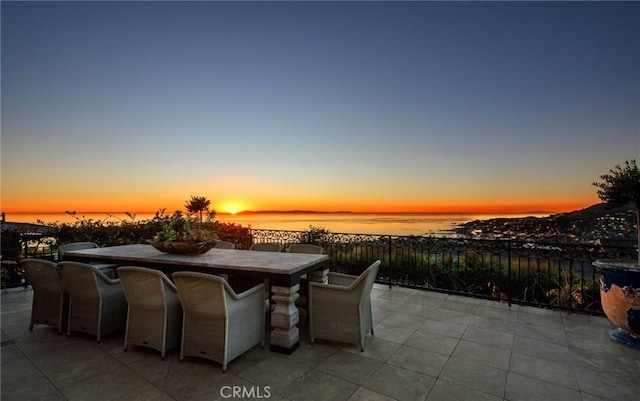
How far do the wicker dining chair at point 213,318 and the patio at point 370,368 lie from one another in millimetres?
151

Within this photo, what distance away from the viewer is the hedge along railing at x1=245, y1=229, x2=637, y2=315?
165 inches

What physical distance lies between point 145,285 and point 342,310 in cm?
188

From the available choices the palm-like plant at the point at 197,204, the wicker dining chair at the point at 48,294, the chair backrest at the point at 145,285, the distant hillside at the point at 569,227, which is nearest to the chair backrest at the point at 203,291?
the chair backrest at the point at 145,285

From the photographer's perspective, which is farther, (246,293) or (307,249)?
(307,249)

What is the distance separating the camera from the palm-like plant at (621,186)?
9.81 feet

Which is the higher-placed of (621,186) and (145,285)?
(621,186)

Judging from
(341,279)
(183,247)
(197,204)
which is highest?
(197,204)

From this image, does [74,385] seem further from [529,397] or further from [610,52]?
[610,52]

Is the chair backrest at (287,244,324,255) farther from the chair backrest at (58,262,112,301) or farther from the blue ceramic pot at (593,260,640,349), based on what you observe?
the blue ceramic pot at (593,260,640,349)

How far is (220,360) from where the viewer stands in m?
2.37

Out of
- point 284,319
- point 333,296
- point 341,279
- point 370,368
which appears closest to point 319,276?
point 341,279

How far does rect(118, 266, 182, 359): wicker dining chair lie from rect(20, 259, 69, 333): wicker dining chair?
43.5 inches

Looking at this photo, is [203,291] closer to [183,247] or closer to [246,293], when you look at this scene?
[246,293]

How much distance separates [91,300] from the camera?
3.02 meters
